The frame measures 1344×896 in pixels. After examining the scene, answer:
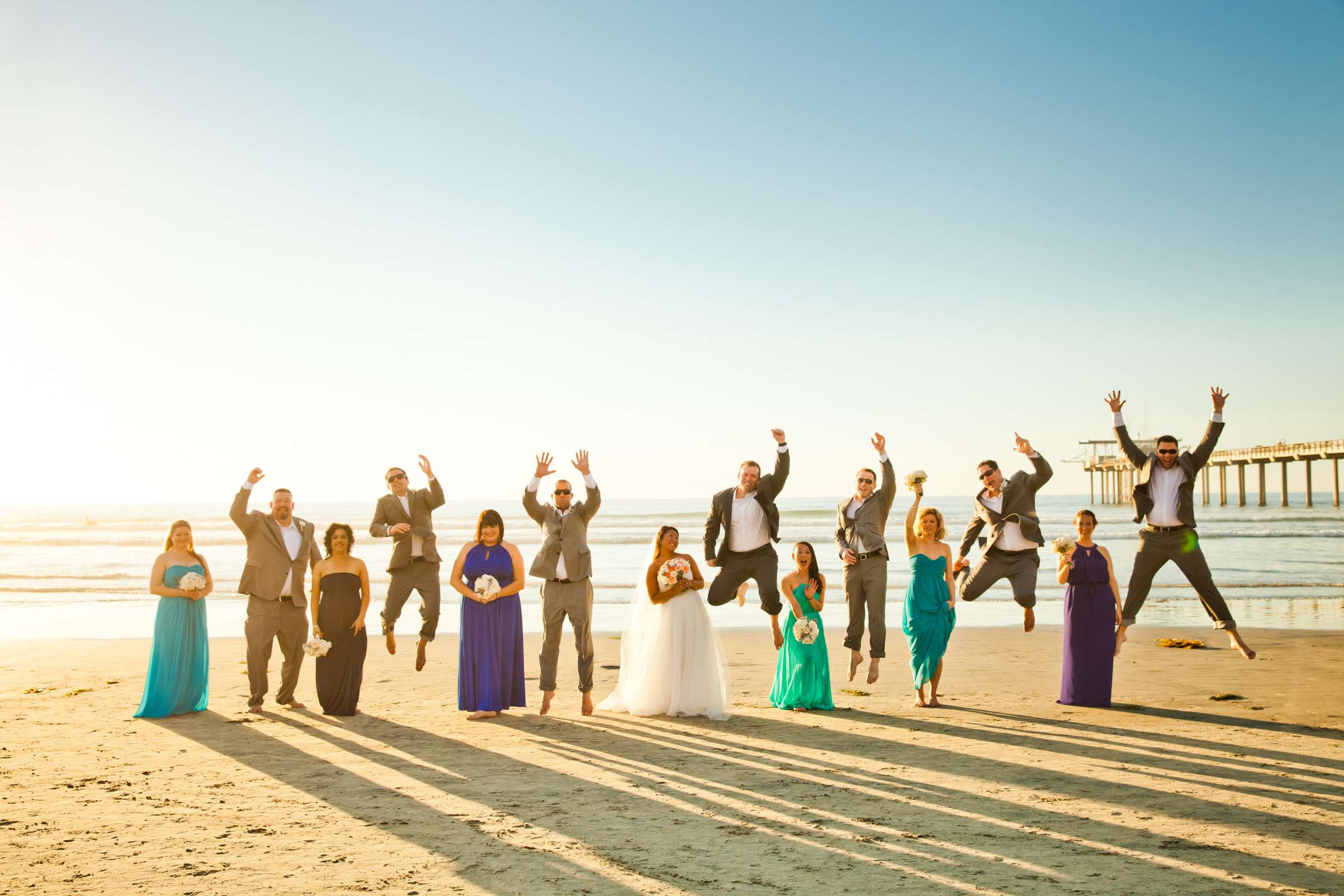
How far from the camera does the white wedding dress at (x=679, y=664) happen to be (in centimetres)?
921

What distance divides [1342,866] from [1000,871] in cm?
171

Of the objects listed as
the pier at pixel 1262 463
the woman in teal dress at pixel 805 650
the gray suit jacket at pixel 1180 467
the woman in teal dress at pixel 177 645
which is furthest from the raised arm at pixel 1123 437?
the pier at pixel 1262 463

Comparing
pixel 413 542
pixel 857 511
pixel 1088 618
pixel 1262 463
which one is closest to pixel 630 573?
pixel 413 542

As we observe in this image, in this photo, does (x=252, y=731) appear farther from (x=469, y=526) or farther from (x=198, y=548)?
(x=469, y=526)

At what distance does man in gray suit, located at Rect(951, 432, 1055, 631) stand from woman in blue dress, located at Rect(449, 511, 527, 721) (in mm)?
4531

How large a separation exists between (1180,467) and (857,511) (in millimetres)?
3249

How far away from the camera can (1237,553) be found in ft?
103

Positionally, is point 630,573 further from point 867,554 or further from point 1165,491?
point 1165,491

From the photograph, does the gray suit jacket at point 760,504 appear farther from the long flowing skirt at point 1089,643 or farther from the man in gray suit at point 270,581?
the man in gray suit at point 270,581

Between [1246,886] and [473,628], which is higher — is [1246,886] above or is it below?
below

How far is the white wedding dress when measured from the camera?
9.21 m

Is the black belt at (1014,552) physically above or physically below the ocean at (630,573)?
above

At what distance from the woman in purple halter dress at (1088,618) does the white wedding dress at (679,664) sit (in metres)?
3.48

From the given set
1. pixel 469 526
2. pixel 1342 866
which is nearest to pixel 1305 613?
pixel 1342 866
